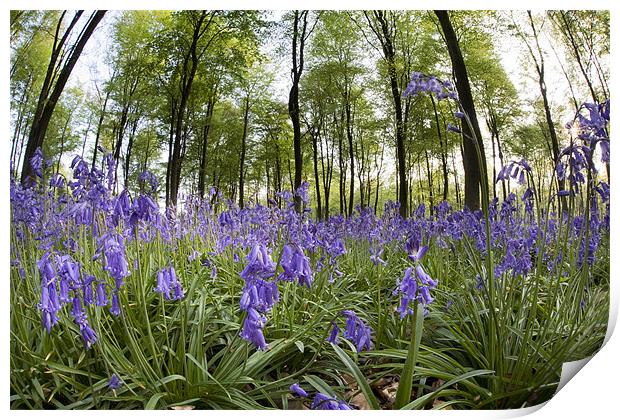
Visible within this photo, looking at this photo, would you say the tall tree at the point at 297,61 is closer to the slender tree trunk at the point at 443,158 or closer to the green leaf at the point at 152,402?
the slender tree trunk at the point at 443,158

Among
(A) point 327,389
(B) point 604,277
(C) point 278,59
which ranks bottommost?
(A) point 327,389

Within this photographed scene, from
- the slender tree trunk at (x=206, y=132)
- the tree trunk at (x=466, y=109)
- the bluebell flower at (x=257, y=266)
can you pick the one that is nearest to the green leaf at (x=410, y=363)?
the bluebell flower at (x=257, y=266)

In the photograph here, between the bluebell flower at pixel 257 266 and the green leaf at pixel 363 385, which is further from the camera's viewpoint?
the green leaf at pixel 363 385

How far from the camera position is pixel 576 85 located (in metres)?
2.47

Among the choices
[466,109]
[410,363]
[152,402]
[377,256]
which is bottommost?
[152,402]

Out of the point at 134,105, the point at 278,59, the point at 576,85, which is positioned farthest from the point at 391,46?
the point at 134,105

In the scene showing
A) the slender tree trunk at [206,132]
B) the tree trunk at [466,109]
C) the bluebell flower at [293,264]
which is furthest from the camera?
the slender tree trunk at [206,132]

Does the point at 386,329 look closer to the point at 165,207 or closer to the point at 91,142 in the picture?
the point at 165,207

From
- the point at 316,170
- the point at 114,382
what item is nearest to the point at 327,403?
the point at 114,382

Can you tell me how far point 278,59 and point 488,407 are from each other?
79.8 inches

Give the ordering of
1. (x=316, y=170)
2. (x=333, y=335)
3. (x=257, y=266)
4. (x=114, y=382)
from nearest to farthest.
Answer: (x=257, y=266), (x=114, y=382), (x=333, y=335), (x=316, y=170)

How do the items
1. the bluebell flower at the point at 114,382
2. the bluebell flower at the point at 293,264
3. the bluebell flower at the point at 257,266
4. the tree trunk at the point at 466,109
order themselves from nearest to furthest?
the bluebell flower at the point at 257,266
the bluebell flower at the point at 293,264
the bluebell flower at the point at 114,382
the tree trunk at the point at 466,109

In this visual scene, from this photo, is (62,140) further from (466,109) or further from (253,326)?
(466,109)

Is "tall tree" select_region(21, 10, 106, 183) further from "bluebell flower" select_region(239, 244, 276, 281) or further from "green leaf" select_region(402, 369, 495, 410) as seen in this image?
"green leaf" select_region(402, 369, 495, 410)
